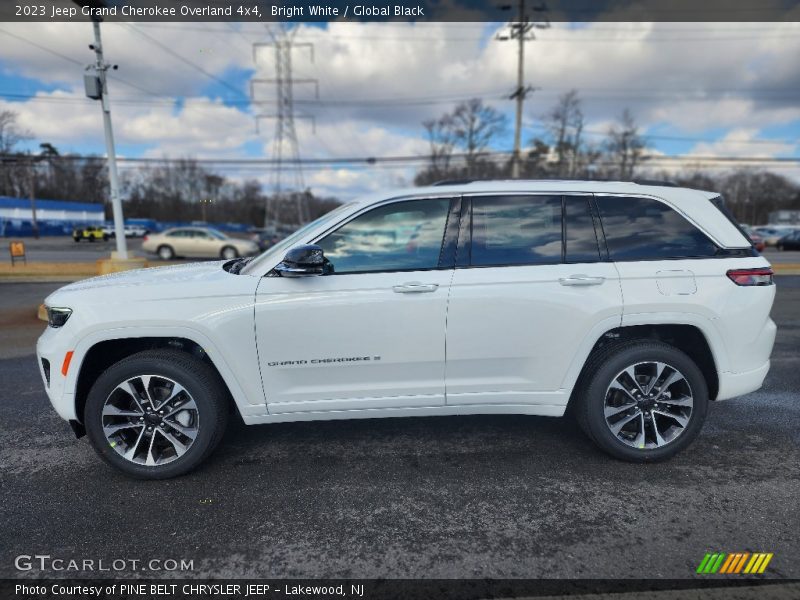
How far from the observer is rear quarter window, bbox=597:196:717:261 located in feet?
10.3

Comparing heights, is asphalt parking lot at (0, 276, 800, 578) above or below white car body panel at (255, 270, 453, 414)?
below

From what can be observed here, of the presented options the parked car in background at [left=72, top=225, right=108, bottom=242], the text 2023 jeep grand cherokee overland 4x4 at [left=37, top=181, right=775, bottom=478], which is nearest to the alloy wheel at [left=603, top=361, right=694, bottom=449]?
the text 2023 jeep grand cherokee overland 4x4 at [left=37, top=181, right=775, bottom=478]

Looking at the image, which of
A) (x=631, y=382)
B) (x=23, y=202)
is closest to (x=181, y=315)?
(x=631, y=382)

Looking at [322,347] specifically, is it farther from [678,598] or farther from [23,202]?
[23,202]

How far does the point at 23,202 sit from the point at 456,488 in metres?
73.8

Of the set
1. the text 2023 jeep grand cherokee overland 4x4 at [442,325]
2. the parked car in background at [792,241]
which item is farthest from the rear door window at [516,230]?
the parked car in background at [792,241]

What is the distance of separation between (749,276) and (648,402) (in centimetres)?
108

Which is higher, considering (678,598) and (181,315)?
(181,315)

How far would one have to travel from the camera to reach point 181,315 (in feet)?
9.46

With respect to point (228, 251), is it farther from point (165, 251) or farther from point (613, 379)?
point (613, 379)

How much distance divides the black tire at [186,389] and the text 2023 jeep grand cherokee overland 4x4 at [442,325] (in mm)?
11

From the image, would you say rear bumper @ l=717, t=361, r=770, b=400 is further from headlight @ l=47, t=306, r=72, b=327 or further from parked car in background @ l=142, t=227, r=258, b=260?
parked car in background @ l=142, t=227, r=258, b=260

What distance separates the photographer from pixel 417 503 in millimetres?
2736

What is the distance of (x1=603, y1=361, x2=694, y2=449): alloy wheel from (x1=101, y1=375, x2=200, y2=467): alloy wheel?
2.76 metres
